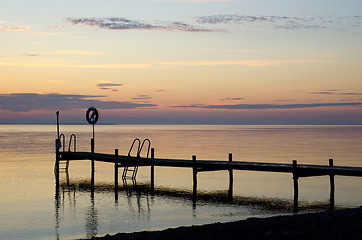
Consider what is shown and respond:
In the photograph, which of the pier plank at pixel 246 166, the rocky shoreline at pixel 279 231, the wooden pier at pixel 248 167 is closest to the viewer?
the rocky shoreline at pixel 279 231

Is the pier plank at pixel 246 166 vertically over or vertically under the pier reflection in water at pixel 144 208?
over

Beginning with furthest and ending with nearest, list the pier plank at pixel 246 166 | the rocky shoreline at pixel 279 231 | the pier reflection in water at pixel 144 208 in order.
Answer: the pier plank at pixel 246 166
the pier reflection in water at pixel 144 208
the rocky shoreline at pixel 279 231

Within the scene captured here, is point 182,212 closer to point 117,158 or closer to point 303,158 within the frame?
point 117,158

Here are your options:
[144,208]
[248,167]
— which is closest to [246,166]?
[248,167]

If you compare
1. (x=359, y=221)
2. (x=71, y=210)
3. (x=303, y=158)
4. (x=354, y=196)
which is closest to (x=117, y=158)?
(x=71, y=210)

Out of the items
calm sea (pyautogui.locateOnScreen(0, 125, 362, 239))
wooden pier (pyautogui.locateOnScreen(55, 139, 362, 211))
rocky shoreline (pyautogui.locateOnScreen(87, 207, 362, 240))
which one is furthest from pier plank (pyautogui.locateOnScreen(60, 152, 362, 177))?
rocky shoreline (pyautogui.locateOnScreen(87, 207, 362, 240))

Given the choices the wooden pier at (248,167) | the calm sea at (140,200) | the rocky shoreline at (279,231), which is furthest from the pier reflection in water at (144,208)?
the rocky shoreline at (279,231)

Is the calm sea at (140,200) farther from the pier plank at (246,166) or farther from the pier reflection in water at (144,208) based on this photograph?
the pier plank at (246,166)

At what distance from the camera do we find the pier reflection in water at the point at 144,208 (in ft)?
54.5

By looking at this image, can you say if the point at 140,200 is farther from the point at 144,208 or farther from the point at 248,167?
the point at 248,167

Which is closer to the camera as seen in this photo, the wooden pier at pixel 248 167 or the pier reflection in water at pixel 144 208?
the pier reflection in water at pixel 144 208

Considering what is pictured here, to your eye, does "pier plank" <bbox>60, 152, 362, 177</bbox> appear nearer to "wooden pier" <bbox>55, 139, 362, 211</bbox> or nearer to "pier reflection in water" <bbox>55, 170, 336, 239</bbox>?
"wooden pier" <bbox>55, 139, 362, 211</bbox>

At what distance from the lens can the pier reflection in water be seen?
16.6m

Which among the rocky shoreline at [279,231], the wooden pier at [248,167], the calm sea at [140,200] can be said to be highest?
the wooden pier at [248,167]
